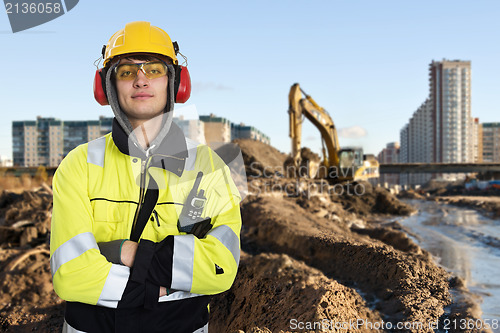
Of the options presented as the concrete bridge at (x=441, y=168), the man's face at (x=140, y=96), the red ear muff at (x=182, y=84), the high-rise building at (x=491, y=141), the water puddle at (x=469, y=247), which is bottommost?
the water puddle at (x=469, y=247)

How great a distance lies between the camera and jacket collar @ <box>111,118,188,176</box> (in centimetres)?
173

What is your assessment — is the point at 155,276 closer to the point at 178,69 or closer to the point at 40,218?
the point at 178,69

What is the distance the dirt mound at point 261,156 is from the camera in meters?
25.3

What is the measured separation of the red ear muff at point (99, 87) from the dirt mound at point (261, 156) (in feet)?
72.7

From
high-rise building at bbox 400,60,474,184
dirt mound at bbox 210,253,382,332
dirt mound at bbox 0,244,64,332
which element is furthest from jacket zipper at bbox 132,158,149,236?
high-rise building at bbox 400,60,474,184

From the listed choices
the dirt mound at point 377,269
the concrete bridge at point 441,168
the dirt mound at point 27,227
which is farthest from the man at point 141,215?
the concrete bridge at point 441,168

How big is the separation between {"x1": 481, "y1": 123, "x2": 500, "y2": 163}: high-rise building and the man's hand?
335 ft

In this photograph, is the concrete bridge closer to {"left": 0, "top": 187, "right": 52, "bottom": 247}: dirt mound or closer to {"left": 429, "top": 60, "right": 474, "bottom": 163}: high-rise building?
{"left": 429, "top": 60, "right": 474, "bottom": 163}: high-rise building

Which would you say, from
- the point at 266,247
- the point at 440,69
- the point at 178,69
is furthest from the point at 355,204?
the point at 440,69

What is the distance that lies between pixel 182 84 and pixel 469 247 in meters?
10.5

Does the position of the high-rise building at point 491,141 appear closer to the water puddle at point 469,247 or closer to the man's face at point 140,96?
the water puddle at point 469,247

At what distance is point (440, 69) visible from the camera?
71.9 m

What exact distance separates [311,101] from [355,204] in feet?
18.4

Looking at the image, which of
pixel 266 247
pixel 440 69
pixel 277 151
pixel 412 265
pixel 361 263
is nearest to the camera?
pixel 412 265
